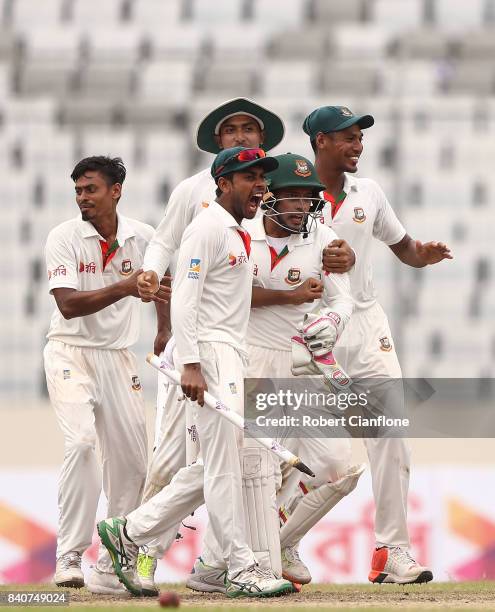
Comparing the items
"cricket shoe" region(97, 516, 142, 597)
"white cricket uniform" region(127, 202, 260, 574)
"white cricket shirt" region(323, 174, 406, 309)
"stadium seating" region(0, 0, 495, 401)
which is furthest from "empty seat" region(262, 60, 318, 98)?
"cricket shoe" region(97, 516, 142, 597)

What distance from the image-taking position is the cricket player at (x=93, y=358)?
302 inches

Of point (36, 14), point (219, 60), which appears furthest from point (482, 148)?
point (36, 14)

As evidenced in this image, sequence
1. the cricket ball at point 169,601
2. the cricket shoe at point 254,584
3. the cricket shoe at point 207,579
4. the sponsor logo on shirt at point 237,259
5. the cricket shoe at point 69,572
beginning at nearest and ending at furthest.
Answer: the cricket ball at point 169,601 → the cricket shoe at point 254,584 → the sponsor logo on shirt at point 237,259 → the cricket shoe at point 207,579 → the cricket shoe at point 69,572

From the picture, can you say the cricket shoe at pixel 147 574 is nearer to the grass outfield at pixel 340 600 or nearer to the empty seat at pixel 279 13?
the grass outfield at pixel 340 600

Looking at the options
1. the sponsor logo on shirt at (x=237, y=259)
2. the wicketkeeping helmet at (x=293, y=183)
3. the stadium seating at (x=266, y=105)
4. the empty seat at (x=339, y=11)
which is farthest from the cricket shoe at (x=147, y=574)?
the empty seat at (x=339, y=11)

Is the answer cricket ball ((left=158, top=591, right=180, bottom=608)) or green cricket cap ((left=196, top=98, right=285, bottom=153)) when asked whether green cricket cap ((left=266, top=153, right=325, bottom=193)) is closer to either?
green cricket cap ((left=196, top=98, right=285, bottom=153))

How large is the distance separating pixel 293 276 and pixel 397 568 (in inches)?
61.5

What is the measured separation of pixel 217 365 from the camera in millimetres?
6840

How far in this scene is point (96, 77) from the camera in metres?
20.4

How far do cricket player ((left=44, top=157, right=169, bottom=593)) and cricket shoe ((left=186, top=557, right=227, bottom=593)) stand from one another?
0.62m

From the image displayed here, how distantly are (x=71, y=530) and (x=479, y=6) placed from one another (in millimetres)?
15940

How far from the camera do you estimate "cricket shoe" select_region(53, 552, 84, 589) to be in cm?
763

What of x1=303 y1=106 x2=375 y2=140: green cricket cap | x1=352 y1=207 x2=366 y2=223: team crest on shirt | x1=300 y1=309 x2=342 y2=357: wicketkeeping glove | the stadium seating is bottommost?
x1=300 y1=309 x2=342 y2=357: wicketkeeping glove

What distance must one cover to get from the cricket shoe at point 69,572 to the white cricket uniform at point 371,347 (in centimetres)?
147
